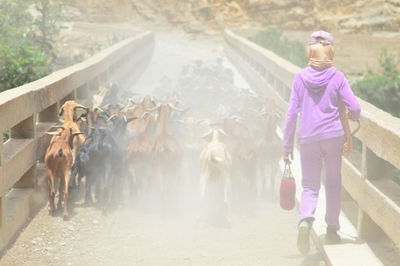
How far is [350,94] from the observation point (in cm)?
581

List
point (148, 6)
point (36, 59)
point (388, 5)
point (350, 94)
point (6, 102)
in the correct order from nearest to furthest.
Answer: point (350, 94), point (6, 102), point (36, 59), point (388, 5), point (148, 6)

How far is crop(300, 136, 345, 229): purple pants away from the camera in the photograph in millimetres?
5934

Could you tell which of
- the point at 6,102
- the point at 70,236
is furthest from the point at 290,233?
the point at 6,102

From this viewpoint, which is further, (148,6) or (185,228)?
(148,6)

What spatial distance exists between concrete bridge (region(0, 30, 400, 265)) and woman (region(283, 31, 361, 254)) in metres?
0.24

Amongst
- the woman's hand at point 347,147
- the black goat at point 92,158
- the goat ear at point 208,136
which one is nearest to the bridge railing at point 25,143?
the black goat at point 92,158

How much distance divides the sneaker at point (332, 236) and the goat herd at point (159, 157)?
168cm

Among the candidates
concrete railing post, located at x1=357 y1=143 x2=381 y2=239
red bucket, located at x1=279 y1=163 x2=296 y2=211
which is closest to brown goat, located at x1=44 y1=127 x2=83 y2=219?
red bucket, located at x1=279 y1=163 x2=296 y2=211

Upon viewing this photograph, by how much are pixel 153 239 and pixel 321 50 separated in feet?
8.66

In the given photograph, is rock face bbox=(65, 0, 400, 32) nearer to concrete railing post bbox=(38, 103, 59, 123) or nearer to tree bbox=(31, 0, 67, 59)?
tree bbox=(31, 0, 67, 59)

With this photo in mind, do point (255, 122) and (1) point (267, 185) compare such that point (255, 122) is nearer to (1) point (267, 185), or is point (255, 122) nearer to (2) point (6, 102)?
(1) point (267, 185)

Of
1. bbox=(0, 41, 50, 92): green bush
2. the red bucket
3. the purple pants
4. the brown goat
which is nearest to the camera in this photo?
the purple pants

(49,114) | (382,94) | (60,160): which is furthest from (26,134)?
(382,94)

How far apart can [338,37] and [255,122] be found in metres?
33.9
